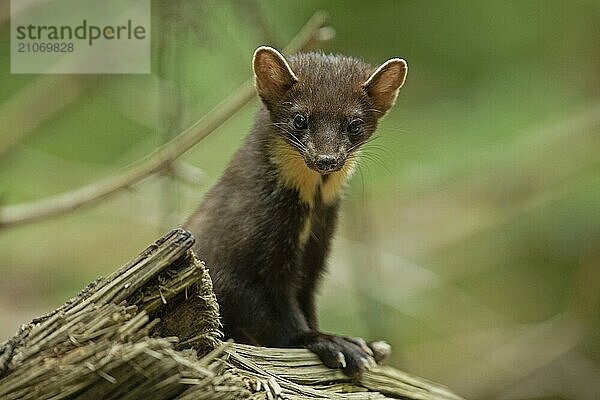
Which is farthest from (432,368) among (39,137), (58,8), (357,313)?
(58,8)

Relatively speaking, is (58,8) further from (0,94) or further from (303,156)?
(303,156)

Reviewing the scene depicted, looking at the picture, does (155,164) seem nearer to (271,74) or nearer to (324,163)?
(271,74)

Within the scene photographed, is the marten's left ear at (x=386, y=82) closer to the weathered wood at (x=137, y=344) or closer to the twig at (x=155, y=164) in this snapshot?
the twig at (x=155, y=164)

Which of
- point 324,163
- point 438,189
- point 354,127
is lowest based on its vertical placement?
point 324,163

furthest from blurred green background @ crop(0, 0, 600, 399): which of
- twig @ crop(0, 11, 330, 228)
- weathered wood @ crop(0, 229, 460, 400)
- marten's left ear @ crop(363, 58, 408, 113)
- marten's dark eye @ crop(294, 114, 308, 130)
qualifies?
weathered wood @ crop(0, 229, 460, 400)

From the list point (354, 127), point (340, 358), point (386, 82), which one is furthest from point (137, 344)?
point (386, 82)
